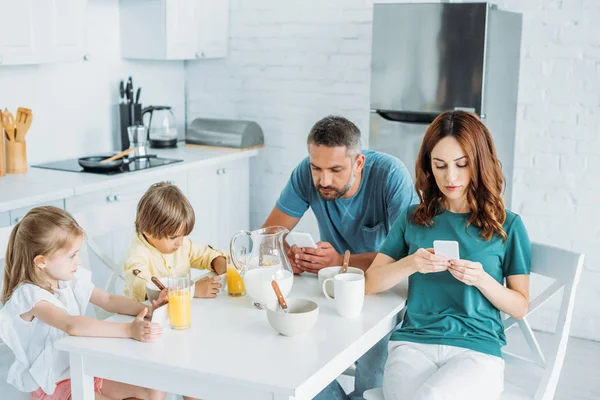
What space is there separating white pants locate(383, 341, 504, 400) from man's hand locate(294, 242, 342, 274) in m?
0.34

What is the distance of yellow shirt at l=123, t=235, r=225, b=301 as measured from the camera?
2.18 meters

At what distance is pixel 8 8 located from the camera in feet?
10.6

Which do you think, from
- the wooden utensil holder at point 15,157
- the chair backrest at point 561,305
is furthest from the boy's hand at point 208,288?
the wooden utensil holder at point 15,157

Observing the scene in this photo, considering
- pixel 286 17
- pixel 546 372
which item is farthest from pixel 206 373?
pixel 286 17

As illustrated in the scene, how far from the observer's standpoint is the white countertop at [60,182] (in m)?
3.10

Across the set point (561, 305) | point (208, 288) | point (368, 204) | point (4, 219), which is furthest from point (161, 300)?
point (4, 219)

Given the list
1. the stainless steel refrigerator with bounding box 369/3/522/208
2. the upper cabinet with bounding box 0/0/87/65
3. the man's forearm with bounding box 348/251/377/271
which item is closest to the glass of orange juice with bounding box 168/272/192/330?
the man's forearm with bounding box 348/251/377/271

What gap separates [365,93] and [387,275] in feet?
7.76

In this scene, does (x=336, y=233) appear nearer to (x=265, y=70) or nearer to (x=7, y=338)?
(x=7, y=338)

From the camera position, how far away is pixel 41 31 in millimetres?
3422

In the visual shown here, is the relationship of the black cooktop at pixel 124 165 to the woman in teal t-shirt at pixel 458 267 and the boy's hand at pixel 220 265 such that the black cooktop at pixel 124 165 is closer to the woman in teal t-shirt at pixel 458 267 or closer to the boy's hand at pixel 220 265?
the boy's hand at pixel 220 265

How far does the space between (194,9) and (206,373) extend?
10.5 ft

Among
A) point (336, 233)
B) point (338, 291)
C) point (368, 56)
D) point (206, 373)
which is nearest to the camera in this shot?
point (206, 373)

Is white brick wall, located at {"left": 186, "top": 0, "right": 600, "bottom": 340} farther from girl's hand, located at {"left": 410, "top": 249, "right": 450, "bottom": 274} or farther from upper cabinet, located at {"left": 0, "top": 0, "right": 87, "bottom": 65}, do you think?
girl's hand, located at {"left": 410, "top": 249, "right": 450, "bottom": 274}
